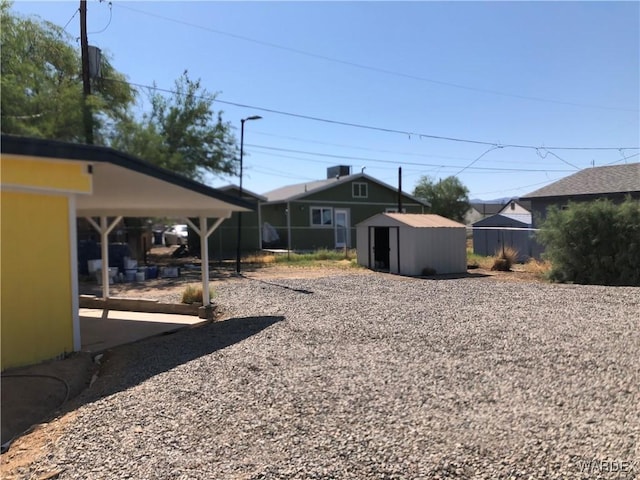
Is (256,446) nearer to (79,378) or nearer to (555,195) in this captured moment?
(79,378)

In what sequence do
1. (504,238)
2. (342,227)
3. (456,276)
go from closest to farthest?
(456,276)
(504,238)
(342,227)

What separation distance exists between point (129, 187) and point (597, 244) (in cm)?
1227

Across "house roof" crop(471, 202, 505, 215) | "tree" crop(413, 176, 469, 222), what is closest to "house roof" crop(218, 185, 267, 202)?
"tree" crop(413, 176, 469, 222)

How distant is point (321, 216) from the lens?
29.7m

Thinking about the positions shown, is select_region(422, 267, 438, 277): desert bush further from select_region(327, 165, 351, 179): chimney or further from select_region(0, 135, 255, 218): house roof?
select_region(327, 165, 351, 179): chimney

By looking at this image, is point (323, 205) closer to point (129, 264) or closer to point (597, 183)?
point (129, 264)

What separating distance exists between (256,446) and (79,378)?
10.3 ft

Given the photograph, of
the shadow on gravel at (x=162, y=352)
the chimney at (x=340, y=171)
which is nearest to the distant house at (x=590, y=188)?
the chimney at (x=340, y=171)

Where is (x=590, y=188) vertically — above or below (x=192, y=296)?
above

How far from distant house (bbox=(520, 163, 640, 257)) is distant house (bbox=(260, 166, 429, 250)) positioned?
25.3ft

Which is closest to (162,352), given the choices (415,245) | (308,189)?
(415,245)

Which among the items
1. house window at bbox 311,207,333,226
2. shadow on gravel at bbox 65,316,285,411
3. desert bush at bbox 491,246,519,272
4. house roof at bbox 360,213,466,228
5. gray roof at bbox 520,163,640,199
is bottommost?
shadow on gravel at bbox 65,316,285,411

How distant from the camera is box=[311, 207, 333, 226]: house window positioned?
1160 inches

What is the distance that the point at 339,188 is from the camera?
2986 centimetres
